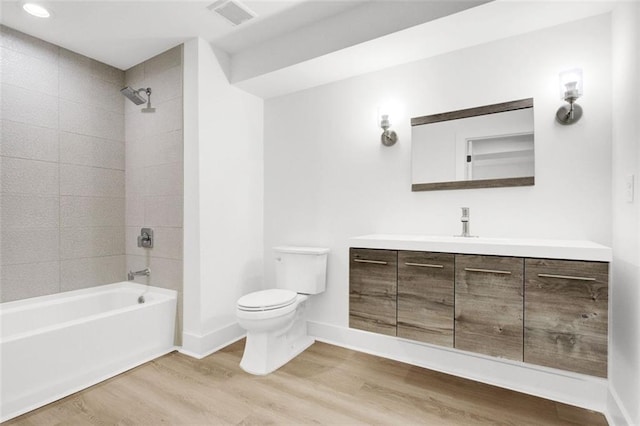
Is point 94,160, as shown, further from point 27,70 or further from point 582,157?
point 582,157

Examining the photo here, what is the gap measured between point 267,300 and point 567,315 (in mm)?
1712

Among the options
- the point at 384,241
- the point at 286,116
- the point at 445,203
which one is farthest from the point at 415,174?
the point at 286,116

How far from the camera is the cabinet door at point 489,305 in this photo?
1.63m

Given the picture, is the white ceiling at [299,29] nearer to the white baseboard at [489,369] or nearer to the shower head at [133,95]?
the shower head at [133,95]

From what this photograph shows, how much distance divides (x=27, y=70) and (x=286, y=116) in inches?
78.3

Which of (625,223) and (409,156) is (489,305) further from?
(409,156)

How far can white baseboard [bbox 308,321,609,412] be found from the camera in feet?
5.90

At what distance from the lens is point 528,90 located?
2002 mm

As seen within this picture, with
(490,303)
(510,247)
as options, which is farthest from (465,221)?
(490,303)

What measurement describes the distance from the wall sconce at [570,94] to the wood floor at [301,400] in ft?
5.39

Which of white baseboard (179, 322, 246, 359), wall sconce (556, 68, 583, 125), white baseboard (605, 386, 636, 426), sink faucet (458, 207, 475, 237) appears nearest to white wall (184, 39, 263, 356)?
white baseboard (179, 322, 246, 359)

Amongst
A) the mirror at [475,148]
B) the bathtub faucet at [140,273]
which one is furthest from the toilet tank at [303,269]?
the bathtub faucet at [140,273]

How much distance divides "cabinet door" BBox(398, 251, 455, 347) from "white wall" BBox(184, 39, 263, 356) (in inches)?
59.0

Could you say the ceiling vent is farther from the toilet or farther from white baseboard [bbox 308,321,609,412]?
white baseboard [bbox 308,321,609,412]
